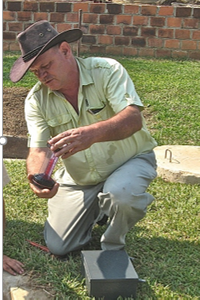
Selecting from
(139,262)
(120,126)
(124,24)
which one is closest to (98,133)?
(120,126)

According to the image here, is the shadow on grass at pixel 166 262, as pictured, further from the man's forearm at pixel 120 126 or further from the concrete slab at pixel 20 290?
the man's forearm at pixel 120 126

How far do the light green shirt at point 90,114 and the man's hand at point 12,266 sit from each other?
2.53 feet

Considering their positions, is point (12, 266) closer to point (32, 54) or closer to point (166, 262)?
point (166, 262)

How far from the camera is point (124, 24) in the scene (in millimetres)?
9742

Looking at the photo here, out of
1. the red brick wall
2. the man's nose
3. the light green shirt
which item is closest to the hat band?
the man's nose

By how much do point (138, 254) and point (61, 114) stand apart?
1.15 metres

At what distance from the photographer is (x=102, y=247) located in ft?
11.9

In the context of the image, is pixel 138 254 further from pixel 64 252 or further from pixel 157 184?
pixel 157 184

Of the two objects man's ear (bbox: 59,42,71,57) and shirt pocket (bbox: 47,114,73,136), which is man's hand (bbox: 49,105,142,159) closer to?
shirt pocket (bbox: 47,114,73,136)

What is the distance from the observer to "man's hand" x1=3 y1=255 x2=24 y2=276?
3.46 m

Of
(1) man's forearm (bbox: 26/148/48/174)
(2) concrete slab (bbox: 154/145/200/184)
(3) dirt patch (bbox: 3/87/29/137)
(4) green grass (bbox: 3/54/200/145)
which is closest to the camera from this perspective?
(1) man's forearm (bbox: 26/148/48/174)

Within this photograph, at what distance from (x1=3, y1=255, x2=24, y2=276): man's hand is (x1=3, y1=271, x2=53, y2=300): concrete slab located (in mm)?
30

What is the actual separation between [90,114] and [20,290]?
4.22ft

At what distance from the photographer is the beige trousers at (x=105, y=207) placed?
11.4ft
